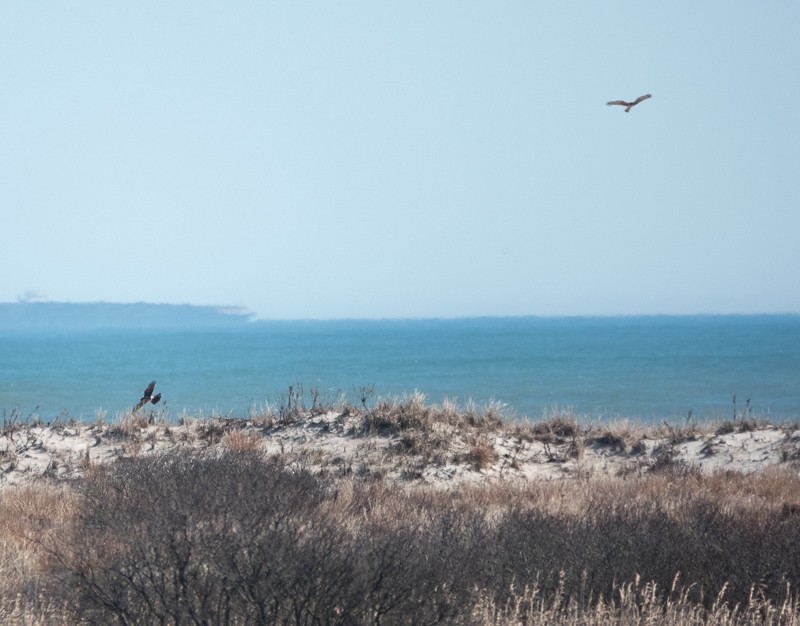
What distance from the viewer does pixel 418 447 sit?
15141 millimetres

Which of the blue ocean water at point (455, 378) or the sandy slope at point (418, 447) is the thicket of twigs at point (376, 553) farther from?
the blue ocean water at point (455, 378)

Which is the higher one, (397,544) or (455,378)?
(397,544)

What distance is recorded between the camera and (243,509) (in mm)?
6219

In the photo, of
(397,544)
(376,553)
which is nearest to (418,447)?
(397,544)

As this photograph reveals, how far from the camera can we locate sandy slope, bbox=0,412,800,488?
14484 millimetres

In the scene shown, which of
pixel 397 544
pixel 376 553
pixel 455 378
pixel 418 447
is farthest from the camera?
pixel 455 378

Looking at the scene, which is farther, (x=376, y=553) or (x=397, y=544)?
(x=397, y=544)

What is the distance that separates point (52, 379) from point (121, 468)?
219 ft

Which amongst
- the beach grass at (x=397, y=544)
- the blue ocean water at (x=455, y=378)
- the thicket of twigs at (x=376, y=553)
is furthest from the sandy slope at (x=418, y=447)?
the blue ocean water at (x=455, y=378)

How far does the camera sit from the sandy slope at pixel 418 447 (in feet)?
47.5

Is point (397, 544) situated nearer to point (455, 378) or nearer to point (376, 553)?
point (376, 553)

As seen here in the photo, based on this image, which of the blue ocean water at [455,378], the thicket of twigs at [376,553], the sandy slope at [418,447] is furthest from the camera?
the blue ocean water at [455,378]

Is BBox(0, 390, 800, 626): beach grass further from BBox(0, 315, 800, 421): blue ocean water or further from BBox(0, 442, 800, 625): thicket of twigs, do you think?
BBox(0, 315, 800, 421): blue ocean water

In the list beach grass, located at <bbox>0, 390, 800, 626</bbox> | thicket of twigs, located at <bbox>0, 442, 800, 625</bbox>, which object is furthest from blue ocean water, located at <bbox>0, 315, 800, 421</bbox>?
thicket of twigs, located at <bbox>0, 442, 800, 625</bbox>
